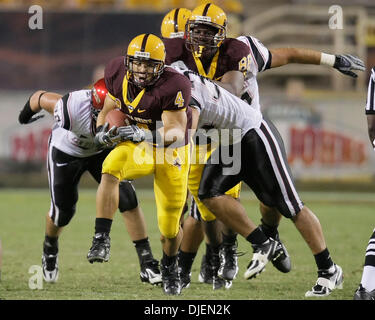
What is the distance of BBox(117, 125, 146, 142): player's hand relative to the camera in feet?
13.6

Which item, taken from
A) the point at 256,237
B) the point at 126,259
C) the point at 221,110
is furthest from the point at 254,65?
the point at 126,259

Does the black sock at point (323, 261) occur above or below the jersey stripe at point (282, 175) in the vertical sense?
below

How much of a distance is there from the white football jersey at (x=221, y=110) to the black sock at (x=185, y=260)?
918mm

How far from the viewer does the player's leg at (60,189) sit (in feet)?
17.3

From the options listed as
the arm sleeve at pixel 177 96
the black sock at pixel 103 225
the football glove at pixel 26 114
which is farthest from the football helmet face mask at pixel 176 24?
the black sock at pixel 103 225

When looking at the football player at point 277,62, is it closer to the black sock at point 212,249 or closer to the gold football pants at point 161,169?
the black sock at point 212,249

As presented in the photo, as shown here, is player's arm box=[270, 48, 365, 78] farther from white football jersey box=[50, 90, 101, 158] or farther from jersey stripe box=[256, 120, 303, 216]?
white football jersey box=[50, 90, 101, 158]

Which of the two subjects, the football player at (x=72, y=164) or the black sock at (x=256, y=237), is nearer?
the black sock at (x=256, y=237)

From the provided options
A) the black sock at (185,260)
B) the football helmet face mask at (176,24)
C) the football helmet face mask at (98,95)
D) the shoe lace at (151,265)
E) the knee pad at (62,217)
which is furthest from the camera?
the football helmet face mask at (176,24)

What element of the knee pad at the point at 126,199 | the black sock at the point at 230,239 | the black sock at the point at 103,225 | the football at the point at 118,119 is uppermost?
the football at the point at 118,119

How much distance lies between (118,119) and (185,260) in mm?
1197

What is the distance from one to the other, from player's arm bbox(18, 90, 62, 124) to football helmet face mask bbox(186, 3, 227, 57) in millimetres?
1005

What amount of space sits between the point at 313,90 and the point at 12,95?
5.75m

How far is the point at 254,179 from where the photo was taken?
467 cm
